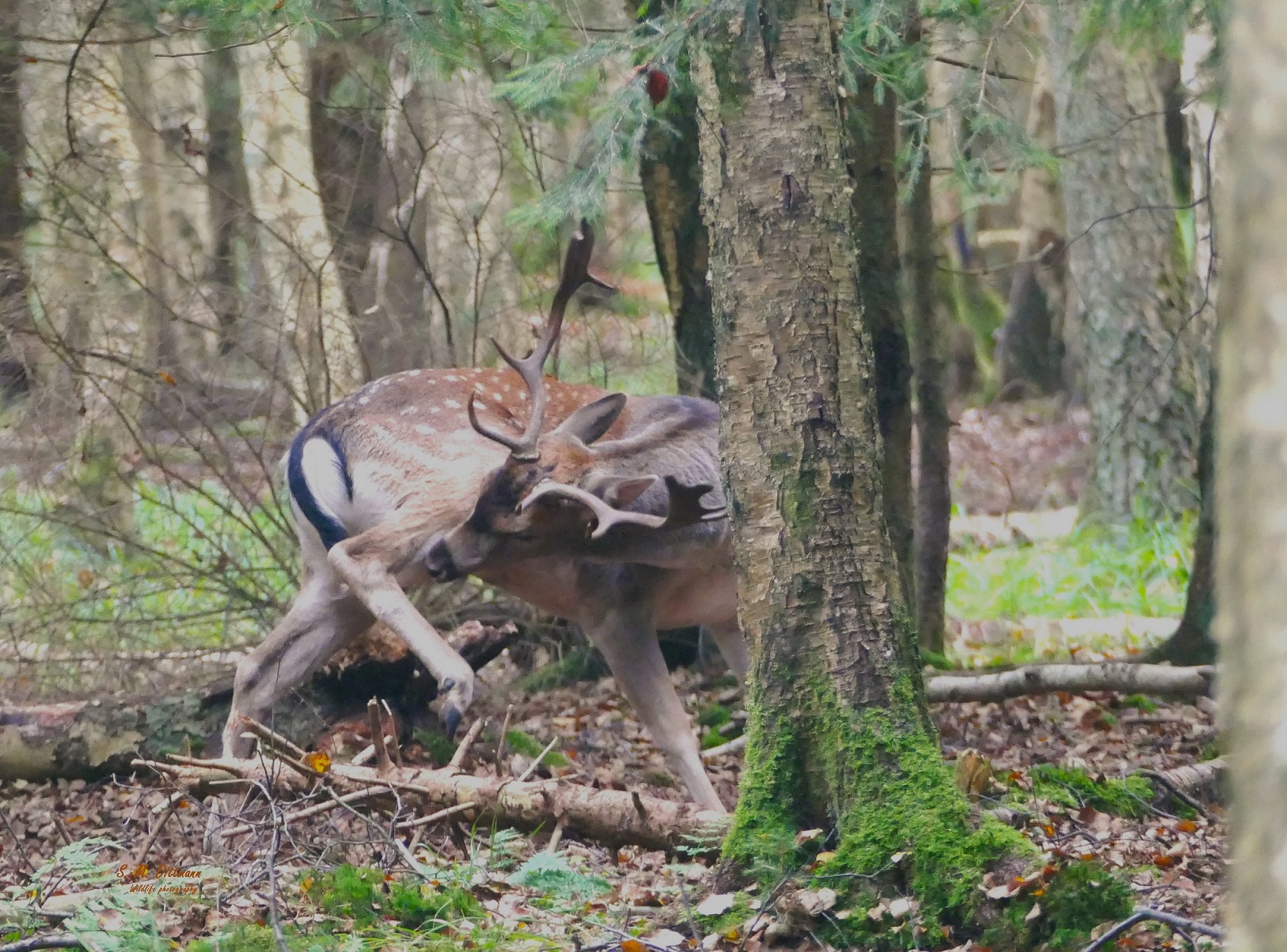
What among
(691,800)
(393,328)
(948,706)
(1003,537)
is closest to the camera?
(691,800)

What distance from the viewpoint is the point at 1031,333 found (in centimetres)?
2198

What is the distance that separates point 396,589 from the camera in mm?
6641

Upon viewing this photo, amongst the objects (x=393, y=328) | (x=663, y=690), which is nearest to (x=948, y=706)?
(x=663, y=690)

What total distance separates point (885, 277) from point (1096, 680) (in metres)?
2.29

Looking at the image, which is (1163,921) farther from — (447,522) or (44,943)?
(447,522)

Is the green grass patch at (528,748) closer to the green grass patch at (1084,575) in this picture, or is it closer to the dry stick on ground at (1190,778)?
the dry stick on ground at (1190,778)

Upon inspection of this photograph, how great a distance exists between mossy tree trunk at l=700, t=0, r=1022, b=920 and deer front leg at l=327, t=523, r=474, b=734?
2.43 m

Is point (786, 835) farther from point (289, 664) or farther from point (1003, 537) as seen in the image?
point (1003, 537)

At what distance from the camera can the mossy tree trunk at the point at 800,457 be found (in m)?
4.04

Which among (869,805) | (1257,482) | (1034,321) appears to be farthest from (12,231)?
(1034,321)

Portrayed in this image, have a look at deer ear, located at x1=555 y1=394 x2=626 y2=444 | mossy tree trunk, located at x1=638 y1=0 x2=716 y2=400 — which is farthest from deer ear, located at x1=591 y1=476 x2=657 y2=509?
mossy tree trunk, located at x1=638 y1=0 x2=716 y2=400

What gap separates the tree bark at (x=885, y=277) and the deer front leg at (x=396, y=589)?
2394mm

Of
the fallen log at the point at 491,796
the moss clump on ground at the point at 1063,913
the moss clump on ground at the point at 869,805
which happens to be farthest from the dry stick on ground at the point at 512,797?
the moss clump on ground at the point at 1063,913

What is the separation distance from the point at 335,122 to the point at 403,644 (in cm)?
396
